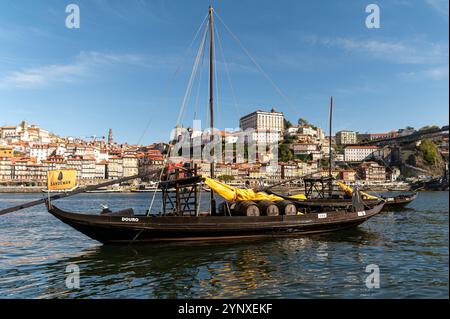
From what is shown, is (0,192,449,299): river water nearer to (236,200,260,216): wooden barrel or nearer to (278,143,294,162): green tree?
(236,200,260,216): wooden barrel

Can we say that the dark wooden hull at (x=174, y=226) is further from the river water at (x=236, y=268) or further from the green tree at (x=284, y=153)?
the green tree at (x=284, y=153)

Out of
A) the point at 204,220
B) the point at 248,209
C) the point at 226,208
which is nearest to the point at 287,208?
the point at 248,209

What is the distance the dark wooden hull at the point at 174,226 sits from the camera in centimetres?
1488

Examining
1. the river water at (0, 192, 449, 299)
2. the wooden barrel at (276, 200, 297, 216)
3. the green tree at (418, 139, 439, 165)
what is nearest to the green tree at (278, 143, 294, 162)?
the green tree at (418, 139, 439, 165)

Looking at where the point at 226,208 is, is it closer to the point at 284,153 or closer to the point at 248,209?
the point at 248,209

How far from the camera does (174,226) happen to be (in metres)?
15.5

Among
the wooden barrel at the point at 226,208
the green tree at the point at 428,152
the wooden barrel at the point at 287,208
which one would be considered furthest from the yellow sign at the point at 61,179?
the green tree at the point at 428,152

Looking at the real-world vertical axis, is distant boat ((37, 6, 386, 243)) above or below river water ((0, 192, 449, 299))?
above

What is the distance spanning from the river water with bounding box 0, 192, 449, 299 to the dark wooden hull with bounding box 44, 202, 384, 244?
0.43 meters

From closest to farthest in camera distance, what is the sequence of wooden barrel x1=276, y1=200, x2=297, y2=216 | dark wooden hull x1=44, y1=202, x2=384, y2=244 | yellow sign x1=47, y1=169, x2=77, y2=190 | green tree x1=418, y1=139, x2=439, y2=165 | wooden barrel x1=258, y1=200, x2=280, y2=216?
yellow sign x1=47, y1=169, x2=77, y2=190 < dark wooden hull x1=44, y1=202, x2=384, y2=244 < wooden barrel x1=258, y1=200, x2=280, y2=216 < wooden barrel x1=276, y1=200, x2=297, y2=216 < green tree x1=418, y1=139, x2=439, y2=165

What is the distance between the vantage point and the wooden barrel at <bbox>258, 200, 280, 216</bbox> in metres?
17.6

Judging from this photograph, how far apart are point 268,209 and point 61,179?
9689 millimetres
